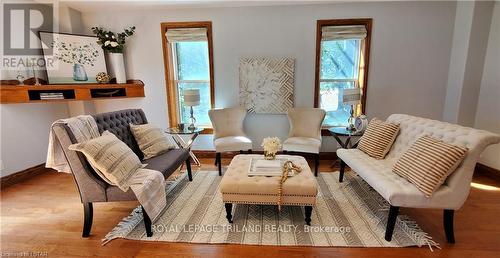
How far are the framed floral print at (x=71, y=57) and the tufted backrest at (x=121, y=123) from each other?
1.46m

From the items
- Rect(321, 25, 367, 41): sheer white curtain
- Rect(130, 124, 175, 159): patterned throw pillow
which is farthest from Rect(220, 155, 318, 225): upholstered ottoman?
Rect(321, 25, 367, 41): sheer white curtain

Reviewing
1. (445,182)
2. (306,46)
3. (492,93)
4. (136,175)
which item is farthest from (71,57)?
(492,93)

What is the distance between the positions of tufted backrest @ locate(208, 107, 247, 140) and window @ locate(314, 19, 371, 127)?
126 centimetres

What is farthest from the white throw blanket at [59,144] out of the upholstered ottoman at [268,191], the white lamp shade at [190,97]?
the white lamp shade at [190,97]

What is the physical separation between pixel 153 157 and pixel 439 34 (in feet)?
14.4

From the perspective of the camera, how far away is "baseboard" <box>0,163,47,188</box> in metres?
3.09

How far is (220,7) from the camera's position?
147 inches

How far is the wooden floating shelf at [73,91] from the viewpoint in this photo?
3105 millimetres

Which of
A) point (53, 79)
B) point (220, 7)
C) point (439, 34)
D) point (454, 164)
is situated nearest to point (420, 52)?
point (439, 34)

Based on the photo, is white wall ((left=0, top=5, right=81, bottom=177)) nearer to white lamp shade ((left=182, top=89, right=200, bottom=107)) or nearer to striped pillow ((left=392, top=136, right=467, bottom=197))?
white lamp shade ((left=182, top=89, right=200, bottom=107))

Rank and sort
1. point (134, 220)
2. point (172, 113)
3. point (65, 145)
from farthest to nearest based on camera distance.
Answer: point (172, 113), point (134, 220), point (65, 145)

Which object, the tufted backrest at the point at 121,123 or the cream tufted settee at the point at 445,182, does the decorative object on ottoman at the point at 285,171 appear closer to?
the cream tufted settee at the point at 445,182

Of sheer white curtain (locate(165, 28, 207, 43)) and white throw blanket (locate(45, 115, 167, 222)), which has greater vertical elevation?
sheer white curtain (locate(165, 28, 207, 43))

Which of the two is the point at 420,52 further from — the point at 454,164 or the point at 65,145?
the point at 65,145
